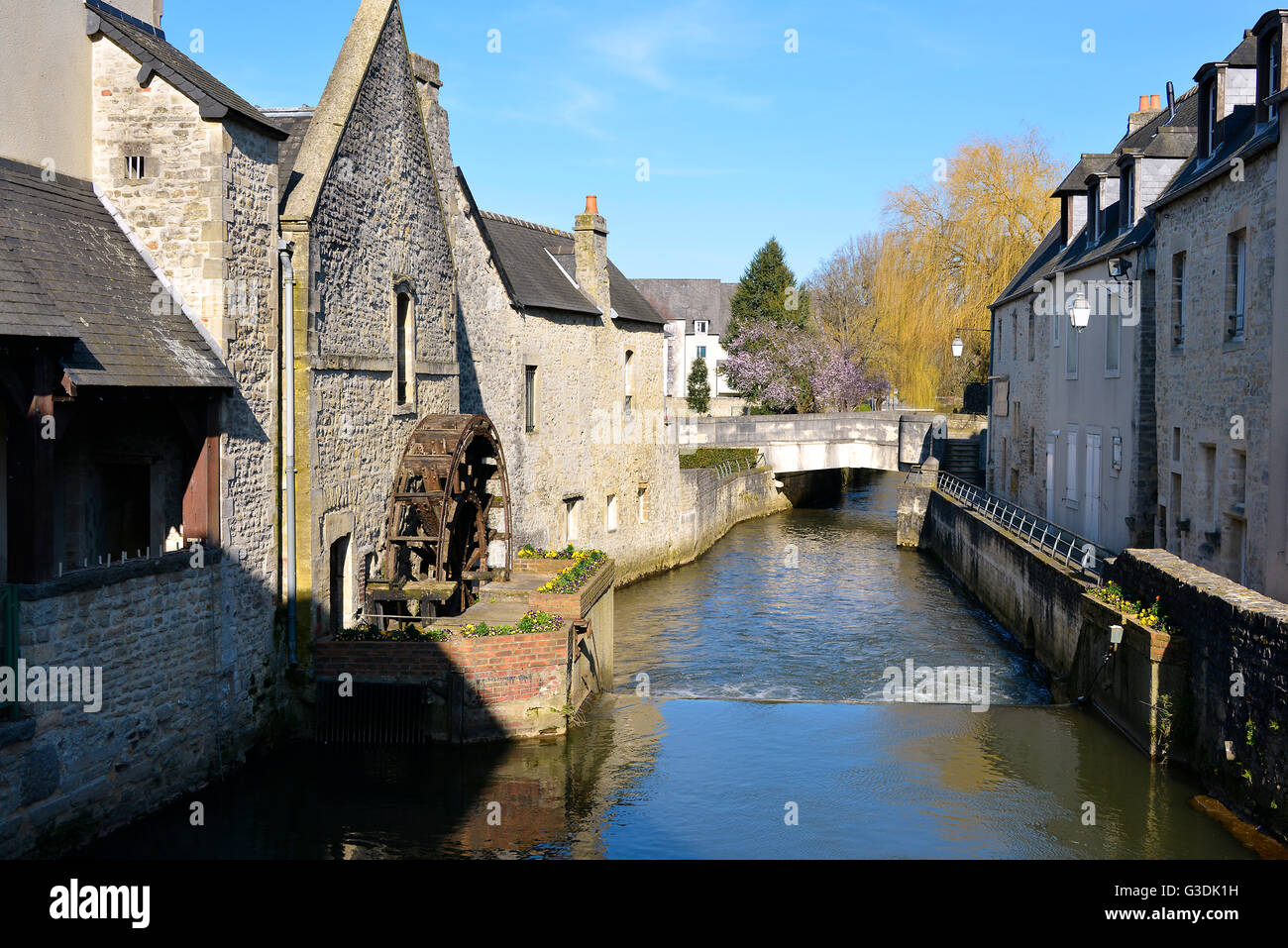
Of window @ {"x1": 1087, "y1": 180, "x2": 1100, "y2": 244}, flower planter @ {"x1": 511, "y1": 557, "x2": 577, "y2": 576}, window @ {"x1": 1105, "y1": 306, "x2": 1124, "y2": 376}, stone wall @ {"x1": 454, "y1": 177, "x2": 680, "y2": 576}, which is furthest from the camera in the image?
window @ {"x1": 1087, "y1": 180, "x2": 1100, "y2": 244}

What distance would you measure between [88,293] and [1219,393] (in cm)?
1289

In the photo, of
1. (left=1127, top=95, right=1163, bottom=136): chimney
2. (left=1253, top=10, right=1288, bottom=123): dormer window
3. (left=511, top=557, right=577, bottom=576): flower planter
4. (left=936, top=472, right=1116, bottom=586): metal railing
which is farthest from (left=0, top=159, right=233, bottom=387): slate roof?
(left=1127, top=95, right=1163, bottom=136): chimney

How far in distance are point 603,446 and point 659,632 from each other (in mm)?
5423

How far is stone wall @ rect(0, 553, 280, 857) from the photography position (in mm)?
8312

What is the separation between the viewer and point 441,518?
14.0 m

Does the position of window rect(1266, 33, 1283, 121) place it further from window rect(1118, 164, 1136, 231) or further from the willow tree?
the willow tree

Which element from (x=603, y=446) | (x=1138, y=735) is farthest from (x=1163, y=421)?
(x=603, y=446)

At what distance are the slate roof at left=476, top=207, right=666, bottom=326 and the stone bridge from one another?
38.4 ft

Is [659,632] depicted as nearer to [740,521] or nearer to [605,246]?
[605,246]

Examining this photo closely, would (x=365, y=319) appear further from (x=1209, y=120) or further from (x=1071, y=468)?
(x=1071, y=468)

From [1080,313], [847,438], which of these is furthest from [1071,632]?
[847,438]
